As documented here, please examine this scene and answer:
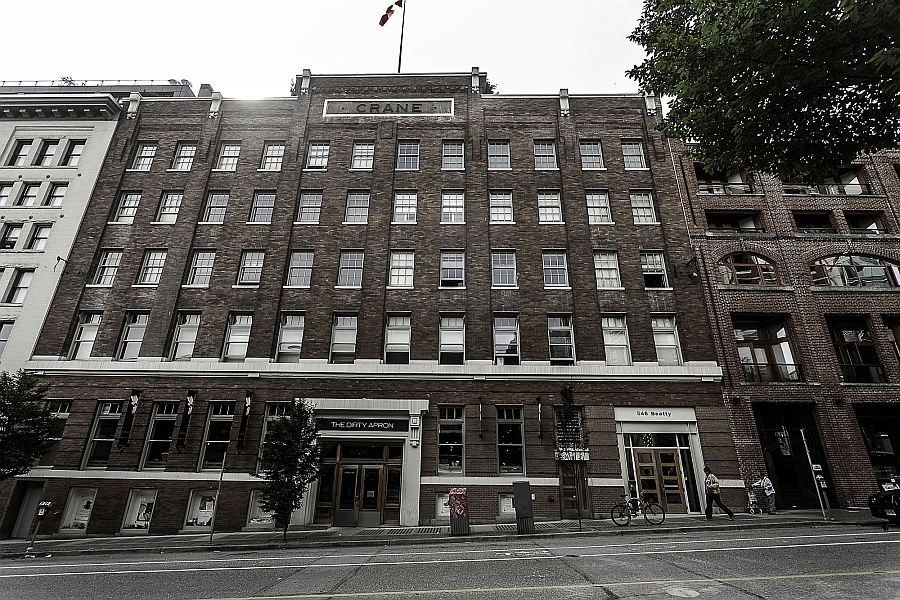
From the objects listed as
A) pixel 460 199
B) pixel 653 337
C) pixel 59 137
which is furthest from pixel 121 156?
pixel 653 337

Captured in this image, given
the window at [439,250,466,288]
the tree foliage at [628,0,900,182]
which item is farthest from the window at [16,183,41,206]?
the tree foliage at [628,0,900,182]

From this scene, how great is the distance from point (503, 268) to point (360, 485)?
11.9 m

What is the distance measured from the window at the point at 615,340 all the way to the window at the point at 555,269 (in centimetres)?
266

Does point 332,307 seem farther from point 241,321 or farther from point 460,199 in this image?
point 460,199

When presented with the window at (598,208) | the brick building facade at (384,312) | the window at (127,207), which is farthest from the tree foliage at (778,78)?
the window at (127,207)

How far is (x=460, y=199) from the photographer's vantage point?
25125mm

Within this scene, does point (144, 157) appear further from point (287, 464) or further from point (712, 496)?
point (712, 496)

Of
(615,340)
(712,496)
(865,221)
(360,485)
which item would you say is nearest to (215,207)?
(360,485)

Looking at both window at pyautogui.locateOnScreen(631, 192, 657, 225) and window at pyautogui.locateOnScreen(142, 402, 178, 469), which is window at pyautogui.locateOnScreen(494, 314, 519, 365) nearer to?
window at pyautogui.locateOnScreen(631, 192, 657, 225)

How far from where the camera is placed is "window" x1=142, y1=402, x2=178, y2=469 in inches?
794

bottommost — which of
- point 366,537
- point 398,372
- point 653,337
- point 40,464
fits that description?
point 366,537

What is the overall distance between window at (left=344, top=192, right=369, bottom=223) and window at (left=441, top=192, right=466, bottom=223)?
13.3 feet

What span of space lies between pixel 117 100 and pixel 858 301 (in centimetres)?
4254

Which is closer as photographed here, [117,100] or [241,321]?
[241,321]
